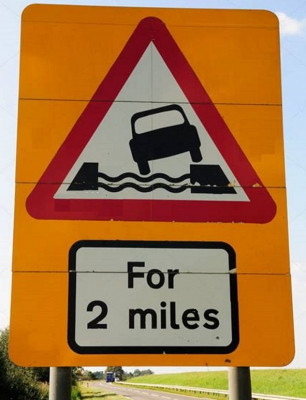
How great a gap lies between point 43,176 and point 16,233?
0.27 meters

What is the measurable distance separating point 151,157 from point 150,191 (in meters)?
0.15

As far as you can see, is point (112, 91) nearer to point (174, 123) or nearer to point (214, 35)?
point (174, 123)

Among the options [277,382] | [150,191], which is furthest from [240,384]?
[277,382]

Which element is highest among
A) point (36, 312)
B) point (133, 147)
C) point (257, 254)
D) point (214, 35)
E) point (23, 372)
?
point (214, 35)

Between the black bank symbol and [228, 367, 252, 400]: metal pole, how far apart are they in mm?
765

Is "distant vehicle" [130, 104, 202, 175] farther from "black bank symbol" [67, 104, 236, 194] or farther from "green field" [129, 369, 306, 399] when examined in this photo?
"green field" [129, 369, 306, 399]

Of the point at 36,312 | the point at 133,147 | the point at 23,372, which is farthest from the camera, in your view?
the point at 23,372

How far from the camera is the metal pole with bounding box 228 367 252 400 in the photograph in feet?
7.89

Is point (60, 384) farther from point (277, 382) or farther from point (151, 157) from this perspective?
point (277, 382)

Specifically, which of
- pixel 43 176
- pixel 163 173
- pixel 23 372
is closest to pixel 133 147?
pixel 163 173

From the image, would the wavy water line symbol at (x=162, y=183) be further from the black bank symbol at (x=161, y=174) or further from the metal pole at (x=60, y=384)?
the metal pole at (x=60, y=384)

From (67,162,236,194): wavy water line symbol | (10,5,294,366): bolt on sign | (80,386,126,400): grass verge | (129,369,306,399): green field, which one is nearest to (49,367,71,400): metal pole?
(10,5,294,366): bolt on sign

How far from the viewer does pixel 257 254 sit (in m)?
2.46

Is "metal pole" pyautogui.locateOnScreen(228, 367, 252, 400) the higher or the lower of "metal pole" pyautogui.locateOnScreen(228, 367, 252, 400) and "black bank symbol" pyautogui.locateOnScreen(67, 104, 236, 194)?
the lower
